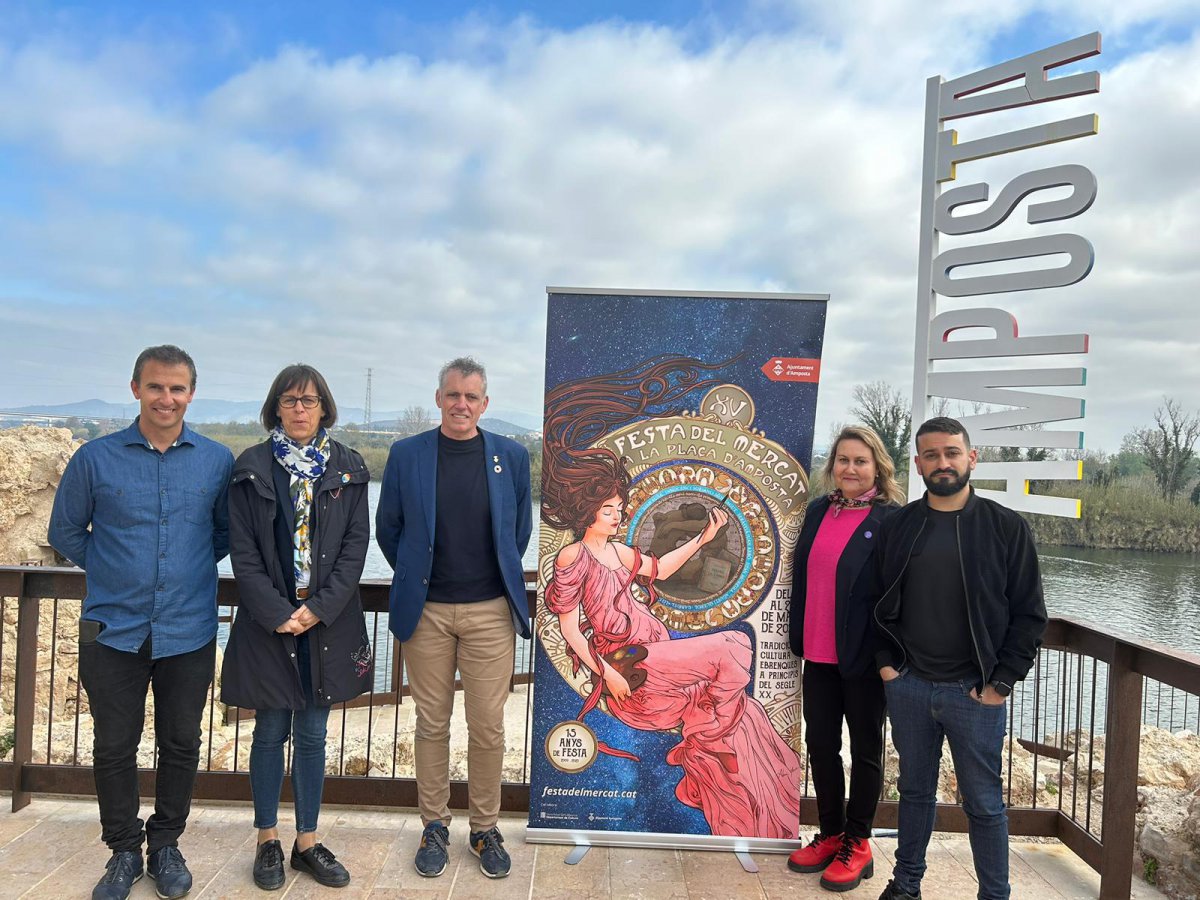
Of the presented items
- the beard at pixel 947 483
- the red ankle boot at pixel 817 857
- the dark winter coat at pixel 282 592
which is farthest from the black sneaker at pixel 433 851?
the beard at pixel 947 483

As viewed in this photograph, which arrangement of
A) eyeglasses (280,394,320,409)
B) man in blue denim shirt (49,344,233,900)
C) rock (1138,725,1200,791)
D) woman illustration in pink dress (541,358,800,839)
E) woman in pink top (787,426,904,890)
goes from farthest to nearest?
rock (1138,725,1200,791) < woman illustration in pink dress (541,358,800,839) < woman in pink top (787,426,904,890) < eyeglasses (280,394,320,409) < man in blue denim shirt (49,344,233,900)

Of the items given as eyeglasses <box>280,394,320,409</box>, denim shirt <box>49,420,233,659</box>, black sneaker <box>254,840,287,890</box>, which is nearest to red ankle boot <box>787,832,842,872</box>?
black sneaker <box>254,840,287,890</box>

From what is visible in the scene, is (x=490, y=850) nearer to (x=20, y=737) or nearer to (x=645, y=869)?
(x=645, y=869)

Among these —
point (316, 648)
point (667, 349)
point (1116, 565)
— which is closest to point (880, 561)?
point (667, 349)

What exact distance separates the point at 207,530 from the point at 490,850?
1.50 m

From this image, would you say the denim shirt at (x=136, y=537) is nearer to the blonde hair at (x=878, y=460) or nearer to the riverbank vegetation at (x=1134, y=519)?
the blonde hair at (x=878, y=460)

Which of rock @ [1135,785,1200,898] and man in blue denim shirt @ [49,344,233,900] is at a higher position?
man in blue denim shirt @ [49,344,233,900]

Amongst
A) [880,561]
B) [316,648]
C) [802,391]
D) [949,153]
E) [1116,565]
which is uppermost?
[949,153]

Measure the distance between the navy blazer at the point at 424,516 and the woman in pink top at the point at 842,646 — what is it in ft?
3.45

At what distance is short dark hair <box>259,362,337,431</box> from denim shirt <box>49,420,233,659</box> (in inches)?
11.1

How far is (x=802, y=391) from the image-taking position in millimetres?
2900

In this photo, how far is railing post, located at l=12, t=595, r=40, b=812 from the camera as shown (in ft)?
9.91

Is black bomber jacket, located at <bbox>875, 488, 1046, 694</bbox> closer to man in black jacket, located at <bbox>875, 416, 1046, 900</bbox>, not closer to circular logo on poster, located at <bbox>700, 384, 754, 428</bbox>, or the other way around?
man in black jacket, located at <bbox>875, 416, 1046, 900</bbox>

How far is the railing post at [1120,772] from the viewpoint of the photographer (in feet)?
8.60
